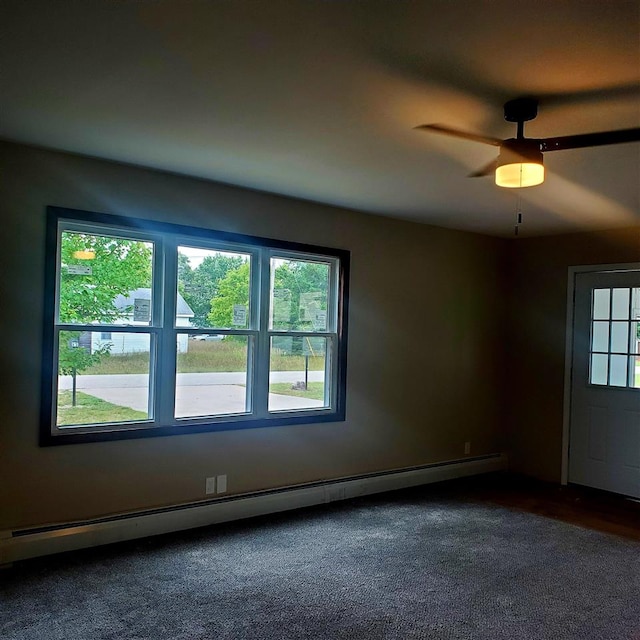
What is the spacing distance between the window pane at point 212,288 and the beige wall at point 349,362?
0.23 m

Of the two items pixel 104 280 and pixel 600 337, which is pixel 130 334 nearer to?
pixel 104 280

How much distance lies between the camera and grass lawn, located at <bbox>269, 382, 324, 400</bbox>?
4527 millimetres

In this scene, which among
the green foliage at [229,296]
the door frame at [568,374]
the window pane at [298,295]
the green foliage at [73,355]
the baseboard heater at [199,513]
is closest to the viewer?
the baseboard heater at [199,513]

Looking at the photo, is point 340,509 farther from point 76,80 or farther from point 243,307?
point 76,80

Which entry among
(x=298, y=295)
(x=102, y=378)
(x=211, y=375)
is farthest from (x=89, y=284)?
(x=298, y=295)

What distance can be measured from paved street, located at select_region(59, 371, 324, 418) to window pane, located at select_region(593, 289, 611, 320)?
108 inches

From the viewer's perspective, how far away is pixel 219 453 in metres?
4.15

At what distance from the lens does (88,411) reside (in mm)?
3654

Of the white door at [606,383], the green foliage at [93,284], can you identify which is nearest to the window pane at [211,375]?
the green foliage at [93,284]

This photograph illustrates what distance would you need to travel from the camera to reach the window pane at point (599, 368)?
17.6 ft

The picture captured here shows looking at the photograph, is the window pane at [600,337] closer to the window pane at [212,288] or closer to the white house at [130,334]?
the window pane at [212,288]

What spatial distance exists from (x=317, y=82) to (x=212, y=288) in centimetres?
211

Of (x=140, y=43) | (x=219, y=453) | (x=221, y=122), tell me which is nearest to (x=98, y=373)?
(x=219, y=453)

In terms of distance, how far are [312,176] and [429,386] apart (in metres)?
2.54
